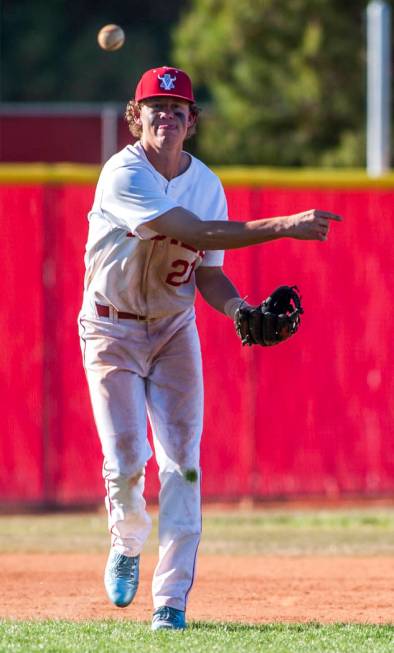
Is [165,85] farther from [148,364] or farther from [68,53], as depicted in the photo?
[68,53]

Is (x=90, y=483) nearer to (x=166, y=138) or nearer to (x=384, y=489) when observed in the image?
(x=384, y=489)

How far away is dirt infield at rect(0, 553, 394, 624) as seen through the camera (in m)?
6.33

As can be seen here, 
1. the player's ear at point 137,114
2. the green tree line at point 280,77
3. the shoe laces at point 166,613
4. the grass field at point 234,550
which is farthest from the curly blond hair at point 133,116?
the green tree line at point 280,77

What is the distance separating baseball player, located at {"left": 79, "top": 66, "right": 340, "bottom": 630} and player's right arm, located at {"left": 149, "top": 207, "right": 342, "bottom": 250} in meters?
0.13

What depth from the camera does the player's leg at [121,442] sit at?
5668mm

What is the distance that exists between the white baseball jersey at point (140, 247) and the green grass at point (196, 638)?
4.02 feet

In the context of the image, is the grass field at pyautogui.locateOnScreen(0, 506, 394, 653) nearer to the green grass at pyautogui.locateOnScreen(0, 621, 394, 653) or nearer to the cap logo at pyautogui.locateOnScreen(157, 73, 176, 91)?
the green grass at pyautogui.locateOnScreen(0, 621, 394, 653)

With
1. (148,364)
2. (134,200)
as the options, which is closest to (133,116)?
(134,200)

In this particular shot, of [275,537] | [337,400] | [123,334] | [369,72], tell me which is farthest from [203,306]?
[369,72]

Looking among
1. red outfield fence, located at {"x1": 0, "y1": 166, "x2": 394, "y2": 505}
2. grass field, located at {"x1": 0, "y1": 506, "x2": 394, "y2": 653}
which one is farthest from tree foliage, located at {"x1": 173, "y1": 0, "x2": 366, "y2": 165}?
grass field, located at {"x1": 0, "y1": 506, "x2": 394, "y2": 653}

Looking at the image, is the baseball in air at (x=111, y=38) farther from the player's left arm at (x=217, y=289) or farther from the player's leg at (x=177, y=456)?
the player's leg at (x=177, y=456)

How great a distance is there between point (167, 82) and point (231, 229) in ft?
2.22

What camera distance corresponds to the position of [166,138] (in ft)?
18.2

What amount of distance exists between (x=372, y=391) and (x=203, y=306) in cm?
138
